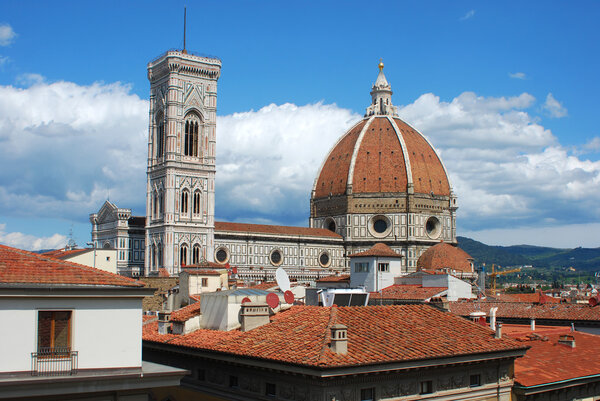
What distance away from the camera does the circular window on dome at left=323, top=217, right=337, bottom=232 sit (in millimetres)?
115537

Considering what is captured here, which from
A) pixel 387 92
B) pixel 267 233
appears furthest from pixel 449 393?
pixel 387 92

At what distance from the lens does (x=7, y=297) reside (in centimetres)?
1323

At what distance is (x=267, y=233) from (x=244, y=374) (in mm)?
81897

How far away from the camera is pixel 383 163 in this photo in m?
112

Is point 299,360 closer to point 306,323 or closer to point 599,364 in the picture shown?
point 306,323

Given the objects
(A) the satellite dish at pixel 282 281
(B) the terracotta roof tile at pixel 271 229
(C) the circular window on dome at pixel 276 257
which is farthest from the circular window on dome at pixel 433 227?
(A) the satellite dish at pixel 282 281

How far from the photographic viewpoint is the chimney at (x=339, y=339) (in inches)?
650

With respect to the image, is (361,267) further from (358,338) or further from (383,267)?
(358,338)

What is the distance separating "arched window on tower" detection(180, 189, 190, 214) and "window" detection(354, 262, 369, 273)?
1076 inches

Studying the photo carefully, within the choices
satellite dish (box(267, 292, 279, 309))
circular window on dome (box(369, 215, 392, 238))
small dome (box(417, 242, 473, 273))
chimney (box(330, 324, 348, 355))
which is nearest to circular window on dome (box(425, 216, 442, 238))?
circular window on dome (box(369, 215, 392, 238))

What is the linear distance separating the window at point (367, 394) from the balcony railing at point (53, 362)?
20.5 feet

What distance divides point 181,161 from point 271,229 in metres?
17.9

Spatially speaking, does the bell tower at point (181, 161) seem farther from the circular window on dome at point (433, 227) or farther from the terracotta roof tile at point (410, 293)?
the circular window on dome at point (433, 227)

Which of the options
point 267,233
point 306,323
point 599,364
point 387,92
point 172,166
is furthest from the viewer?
point 387,92
